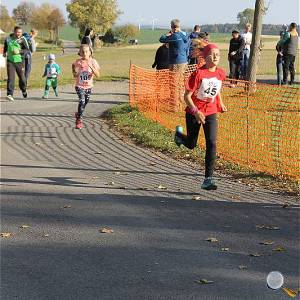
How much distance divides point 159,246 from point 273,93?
7.73 meters

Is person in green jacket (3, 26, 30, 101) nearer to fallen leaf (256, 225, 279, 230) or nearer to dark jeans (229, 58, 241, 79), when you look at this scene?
dark jeans (229, 58, 241, 79)

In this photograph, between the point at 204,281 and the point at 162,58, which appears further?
the point at 162,58

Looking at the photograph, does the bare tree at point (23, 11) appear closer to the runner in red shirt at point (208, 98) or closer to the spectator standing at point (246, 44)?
the spectator standing at point (246, 44)

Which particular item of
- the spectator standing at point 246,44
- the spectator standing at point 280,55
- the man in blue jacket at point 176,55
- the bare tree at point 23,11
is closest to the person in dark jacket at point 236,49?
the spectator standing at point 246,44

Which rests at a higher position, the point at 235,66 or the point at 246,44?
the point at 246,44

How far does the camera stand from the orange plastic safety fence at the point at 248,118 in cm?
1059

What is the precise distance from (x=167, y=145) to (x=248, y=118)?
141 cm

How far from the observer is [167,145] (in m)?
12.0

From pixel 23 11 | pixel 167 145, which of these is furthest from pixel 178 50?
pixel 23 11

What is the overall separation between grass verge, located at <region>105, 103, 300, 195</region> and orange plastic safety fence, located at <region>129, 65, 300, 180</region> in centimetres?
27

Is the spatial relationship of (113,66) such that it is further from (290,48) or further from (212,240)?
(212,240)

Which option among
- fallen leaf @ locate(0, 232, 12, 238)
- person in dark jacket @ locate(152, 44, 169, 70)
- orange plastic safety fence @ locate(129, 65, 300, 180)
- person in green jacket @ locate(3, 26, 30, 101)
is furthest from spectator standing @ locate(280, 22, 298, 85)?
fallen leaf @ locate(0, 232, 12, 238)

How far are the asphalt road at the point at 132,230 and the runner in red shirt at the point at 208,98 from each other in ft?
1.49

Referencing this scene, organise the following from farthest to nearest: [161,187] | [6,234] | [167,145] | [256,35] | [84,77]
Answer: [256,35] → [84,77] → [167,145] → [161,187] → [6,234]
